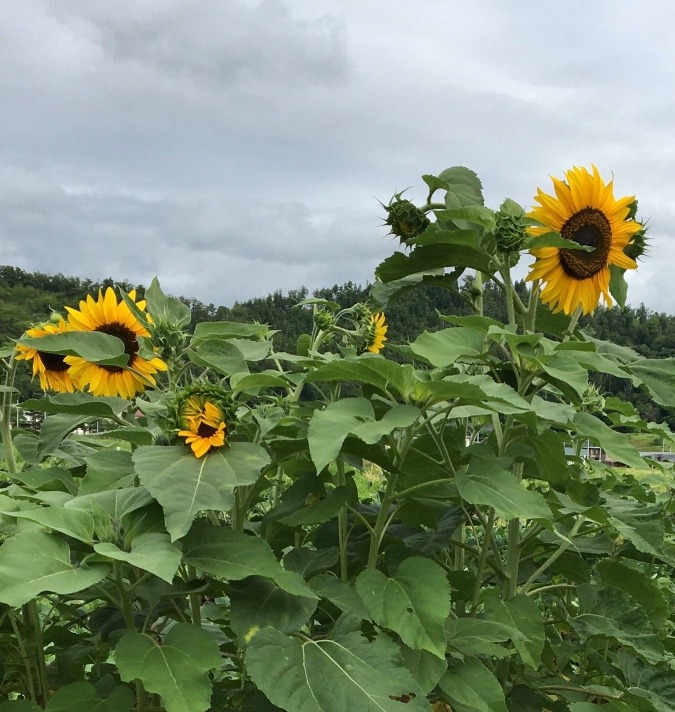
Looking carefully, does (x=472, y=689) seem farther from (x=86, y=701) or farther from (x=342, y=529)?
(x=86, y=701)

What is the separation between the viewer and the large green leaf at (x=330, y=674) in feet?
3.97

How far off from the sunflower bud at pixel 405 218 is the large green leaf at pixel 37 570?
3.71 ft

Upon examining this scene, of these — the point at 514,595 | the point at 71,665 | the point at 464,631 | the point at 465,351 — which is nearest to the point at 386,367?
the point at 465,351

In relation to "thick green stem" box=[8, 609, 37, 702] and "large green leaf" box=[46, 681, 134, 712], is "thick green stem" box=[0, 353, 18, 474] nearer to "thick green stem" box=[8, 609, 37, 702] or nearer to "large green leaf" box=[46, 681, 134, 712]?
"thick green stem" box=[8, 609, 37, 702]

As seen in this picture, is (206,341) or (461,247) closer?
(206,341)

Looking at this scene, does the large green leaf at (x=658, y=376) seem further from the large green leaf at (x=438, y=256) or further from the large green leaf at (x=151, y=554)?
the large green leaf at (x=151, y=554)

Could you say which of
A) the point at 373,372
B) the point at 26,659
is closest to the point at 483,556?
the point at 373,372

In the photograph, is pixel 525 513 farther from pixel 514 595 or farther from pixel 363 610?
pixel 514 595

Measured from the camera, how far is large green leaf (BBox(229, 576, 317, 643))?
133 centimetres

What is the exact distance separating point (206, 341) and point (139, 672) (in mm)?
624

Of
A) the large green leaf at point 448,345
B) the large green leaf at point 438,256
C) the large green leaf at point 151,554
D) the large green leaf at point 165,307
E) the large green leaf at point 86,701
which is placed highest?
the large green leaf at point 438,256

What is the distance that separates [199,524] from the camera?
1.36 meters

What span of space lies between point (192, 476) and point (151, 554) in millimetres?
164

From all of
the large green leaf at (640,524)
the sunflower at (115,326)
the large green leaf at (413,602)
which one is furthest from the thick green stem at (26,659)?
the large green leaf at (640,524)
